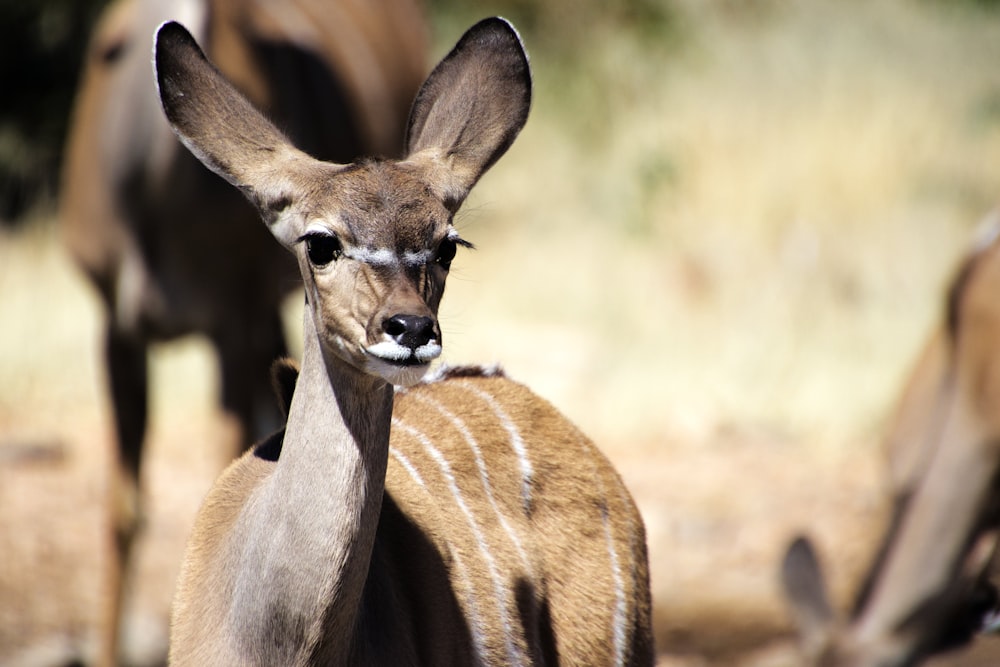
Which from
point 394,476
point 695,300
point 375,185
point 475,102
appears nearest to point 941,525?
point 394,476

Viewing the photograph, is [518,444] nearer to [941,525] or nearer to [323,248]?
[323,248]

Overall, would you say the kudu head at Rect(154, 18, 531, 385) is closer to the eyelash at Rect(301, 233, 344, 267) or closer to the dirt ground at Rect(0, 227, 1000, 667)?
the eyelash at Rect(301, 233, 344, 267)

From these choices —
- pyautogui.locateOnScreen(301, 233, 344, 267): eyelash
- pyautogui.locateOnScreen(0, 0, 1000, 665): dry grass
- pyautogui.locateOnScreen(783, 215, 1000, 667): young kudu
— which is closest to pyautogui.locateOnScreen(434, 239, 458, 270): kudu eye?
pyautogui.locateOnScreen(301, 233, 344, 267): eyelash

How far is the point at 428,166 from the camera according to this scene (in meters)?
2.42

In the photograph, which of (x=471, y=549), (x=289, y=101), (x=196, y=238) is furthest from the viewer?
(x=289, y=101)

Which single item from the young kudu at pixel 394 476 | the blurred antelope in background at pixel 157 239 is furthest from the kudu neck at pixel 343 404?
the blurred antelope in background at pixel 157 239

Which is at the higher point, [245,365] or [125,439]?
[245,365]

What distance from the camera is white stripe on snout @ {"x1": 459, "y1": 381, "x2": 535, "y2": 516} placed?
2.76 meters

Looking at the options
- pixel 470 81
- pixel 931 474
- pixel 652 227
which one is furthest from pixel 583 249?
pixel 470 81

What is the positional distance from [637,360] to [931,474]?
342cm

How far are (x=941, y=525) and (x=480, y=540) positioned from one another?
1.57 m

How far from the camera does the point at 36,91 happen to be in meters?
8.45

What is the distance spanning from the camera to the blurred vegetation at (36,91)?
27.2 feet

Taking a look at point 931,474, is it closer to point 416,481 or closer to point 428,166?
point 416,481
